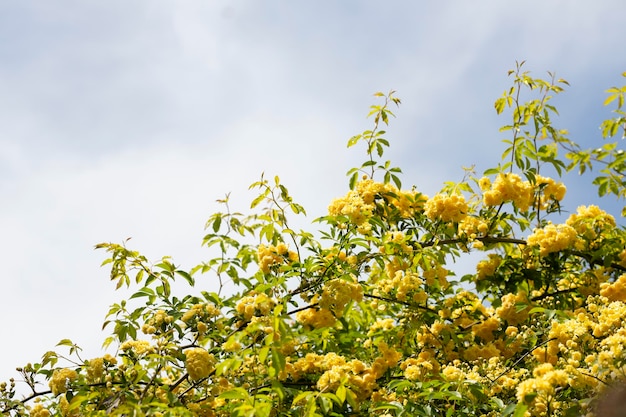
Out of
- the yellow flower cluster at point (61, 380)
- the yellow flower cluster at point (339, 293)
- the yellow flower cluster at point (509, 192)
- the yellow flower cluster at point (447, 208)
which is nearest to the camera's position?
the yellow flower cluster at point (61, 380)

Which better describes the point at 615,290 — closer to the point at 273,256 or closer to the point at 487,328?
A: the point at 487,328

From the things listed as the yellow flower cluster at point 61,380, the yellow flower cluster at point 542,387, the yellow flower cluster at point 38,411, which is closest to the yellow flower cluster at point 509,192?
the yellow flower cluster at point 542,387

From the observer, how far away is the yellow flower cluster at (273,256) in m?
3.68

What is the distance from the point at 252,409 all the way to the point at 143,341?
2.77 ft

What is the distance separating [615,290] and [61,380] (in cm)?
297

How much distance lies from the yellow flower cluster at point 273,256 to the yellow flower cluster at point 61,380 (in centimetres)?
119

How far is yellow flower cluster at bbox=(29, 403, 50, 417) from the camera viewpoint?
317cm

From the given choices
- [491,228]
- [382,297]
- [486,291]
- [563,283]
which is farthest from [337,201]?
[563,283]

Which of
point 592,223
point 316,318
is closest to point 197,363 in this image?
point 316,318

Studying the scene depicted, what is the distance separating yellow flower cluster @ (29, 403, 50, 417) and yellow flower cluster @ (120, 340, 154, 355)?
1.91 ft

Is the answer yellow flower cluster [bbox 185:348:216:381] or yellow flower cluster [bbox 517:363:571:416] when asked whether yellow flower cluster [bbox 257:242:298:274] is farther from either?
yellow flower cluster [bbox 517:363:571:416]

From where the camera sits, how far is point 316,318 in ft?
11.2

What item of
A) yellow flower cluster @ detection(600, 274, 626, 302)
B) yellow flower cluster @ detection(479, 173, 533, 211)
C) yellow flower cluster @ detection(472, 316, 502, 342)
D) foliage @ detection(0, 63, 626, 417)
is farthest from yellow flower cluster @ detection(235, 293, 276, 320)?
yellow flower cluster @ detection(600, 274, 626, 302)

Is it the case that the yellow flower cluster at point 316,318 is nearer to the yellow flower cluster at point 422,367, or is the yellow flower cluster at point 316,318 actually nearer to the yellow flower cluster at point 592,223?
the yellow flower cluster at point 422,367
